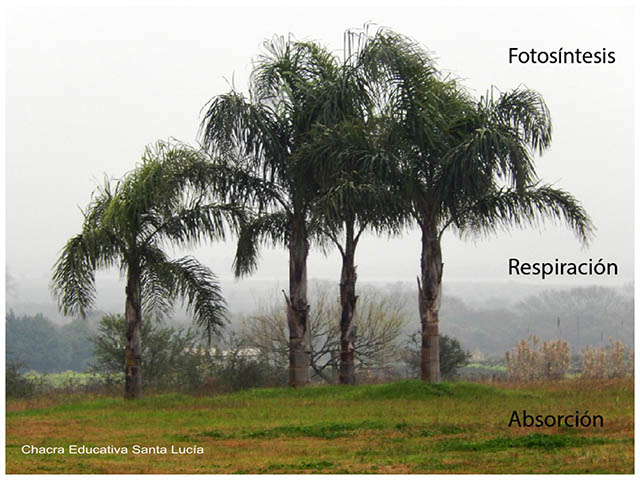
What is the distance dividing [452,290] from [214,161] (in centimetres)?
6381

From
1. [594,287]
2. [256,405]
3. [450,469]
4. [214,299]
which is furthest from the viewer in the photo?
[594,287]

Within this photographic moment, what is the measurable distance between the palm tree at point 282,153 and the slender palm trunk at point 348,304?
869 mm

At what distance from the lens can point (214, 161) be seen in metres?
20.2

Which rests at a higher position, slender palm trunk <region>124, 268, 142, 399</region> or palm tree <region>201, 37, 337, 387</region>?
palm tree <region>201, 37, 337, 387</region>

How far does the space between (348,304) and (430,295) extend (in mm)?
2558

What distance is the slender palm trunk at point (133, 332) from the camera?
1936 cm

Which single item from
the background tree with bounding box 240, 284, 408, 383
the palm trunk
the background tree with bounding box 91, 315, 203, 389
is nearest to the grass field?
the palm trunk

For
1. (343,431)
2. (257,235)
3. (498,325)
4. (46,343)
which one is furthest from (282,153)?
(498,325)

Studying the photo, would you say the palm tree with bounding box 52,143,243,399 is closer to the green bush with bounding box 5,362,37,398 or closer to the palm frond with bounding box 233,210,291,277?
the palm frond with bounding box 233,210,291,277

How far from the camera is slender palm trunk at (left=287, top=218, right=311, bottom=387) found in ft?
67.9

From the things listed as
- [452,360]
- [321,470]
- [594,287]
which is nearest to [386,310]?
[452,360]

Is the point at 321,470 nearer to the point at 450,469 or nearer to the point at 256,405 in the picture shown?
the point at 450,469

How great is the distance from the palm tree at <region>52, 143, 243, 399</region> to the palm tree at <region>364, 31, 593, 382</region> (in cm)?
399

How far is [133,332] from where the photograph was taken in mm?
19422
